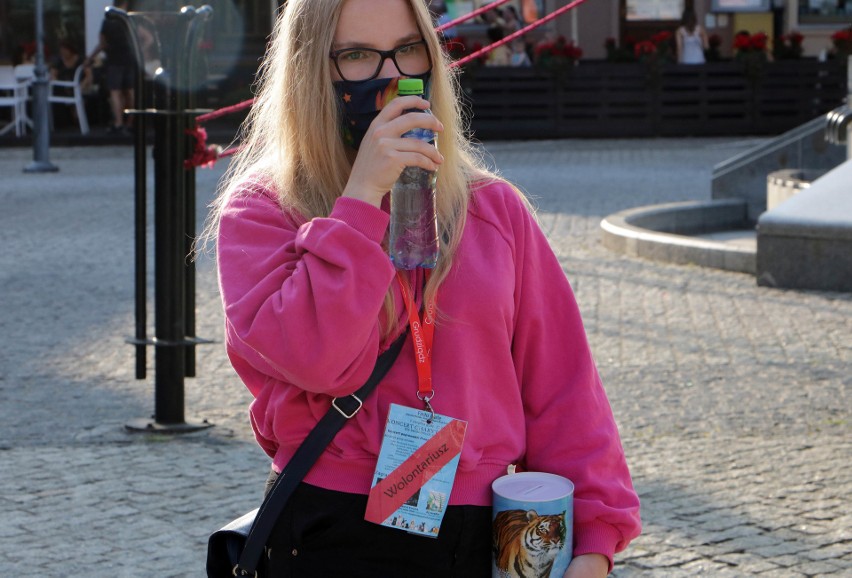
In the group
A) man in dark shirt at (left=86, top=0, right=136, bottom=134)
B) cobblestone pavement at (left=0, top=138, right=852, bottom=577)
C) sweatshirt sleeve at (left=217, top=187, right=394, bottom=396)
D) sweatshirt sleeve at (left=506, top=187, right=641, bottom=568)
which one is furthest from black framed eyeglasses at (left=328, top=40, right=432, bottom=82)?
man in dark shirt at (left=86, top=0, right=136, bottom=134)

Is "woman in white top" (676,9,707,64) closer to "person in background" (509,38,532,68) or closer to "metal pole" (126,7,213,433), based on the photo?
"person in background" (509,38,532,68)

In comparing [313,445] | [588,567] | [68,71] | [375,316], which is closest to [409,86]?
[375,316]

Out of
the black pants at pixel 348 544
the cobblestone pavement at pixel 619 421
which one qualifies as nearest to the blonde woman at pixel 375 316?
the black pants at pixel 348 544

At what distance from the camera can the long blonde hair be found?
2.15 meters

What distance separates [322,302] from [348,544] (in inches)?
15.6

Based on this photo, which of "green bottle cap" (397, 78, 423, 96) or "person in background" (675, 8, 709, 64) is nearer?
"green bottle cap" (397, 78, 423, 96)

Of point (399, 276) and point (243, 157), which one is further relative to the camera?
point (243, 157)

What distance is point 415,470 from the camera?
2.10 m

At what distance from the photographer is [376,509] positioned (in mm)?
2096

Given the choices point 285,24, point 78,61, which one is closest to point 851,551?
point 285,24

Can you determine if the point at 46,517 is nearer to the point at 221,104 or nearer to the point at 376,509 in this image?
the point at 376,509

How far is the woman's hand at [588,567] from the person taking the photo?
84.9 inches

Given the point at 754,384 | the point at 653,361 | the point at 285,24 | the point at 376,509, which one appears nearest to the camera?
the point at 376,509

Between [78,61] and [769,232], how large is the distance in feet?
56.9
